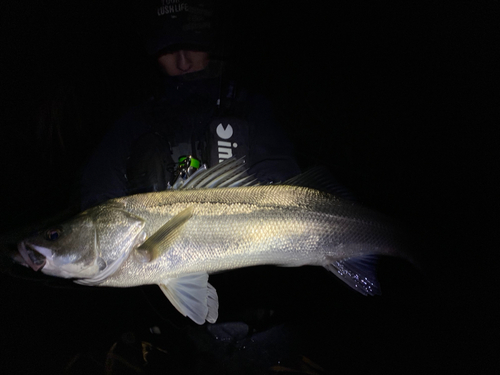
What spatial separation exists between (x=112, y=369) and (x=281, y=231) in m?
2.03

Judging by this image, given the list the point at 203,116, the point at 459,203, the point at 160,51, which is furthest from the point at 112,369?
the point at 459,203

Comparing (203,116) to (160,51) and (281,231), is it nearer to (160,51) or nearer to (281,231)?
(160,51)

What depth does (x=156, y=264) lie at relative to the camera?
0.97 m

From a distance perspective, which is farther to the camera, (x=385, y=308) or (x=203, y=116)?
(x=385, y=308)

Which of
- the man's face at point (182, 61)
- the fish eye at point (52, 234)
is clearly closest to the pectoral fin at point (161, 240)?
the fish eye at point (52, 234)

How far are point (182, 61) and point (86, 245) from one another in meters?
1.48

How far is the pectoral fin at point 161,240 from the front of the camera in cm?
94

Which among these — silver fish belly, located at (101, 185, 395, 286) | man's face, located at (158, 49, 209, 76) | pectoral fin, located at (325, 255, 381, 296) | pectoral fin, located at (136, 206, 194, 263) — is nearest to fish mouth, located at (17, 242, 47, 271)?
silver fish belly, located at (101, 185, 395, 286)

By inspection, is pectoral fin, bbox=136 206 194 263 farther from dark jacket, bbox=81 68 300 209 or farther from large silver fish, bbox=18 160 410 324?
dark jacket, bbox=81 68 300 209

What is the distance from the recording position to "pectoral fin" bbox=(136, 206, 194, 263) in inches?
37.2

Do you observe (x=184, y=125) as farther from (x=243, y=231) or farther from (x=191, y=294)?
(x=191, y=294)

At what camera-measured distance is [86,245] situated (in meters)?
0.93

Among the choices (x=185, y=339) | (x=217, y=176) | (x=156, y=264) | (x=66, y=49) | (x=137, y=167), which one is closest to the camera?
(x=156, y=264)

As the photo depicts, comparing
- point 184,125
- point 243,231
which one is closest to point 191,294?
point 243,231
